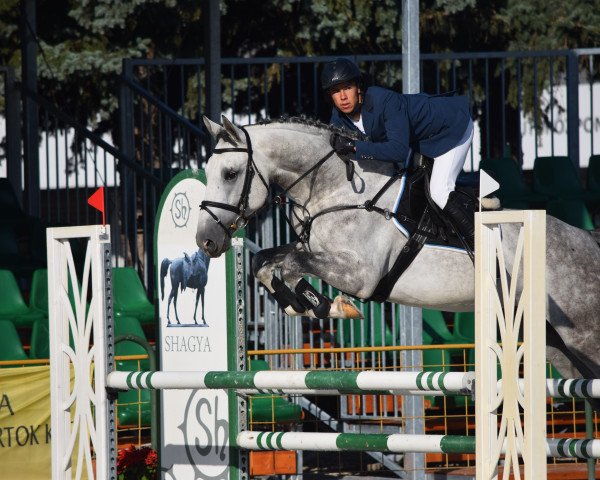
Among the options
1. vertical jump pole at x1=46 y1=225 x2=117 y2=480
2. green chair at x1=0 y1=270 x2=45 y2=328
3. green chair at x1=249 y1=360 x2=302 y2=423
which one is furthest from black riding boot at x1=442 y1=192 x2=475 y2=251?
green chair at x1=0 y1=270 x2=45 y2=328

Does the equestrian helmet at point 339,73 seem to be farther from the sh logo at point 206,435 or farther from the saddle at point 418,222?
the sh logo at point 206,435

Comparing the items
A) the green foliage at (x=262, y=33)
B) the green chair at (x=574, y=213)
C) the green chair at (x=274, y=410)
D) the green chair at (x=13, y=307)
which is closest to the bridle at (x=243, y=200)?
the green chair at (x=274, y=410)

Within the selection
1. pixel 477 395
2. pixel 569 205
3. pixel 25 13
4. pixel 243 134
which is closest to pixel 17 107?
pixel 25 13

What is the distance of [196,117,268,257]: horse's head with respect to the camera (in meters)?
5.27

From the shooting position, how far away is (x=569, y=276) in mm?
5676

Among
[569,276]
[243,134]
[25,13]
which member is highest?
[25,13]

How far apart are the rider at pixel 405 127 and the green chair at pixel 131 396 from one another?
191cm

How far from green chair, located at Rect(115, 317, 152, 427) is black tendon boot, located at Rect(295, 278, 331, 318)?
1.64 metres

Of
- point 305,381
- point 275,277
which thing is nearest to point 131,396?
A: point 275,277

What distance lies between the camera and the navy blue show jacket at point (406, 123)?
526 cm

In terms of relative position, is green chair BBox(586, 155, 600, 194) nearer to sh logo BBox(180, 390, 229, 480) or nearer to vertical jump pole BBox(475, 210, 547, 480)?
sh logo BBox(180, 390, 229, 480)

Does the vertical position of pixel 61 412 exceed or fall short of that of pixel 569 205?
it falls short

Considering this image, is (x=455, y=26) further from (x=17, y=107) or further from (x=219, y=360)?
(x=219, y=360)

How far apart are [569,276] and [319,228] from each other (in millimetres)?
1173
